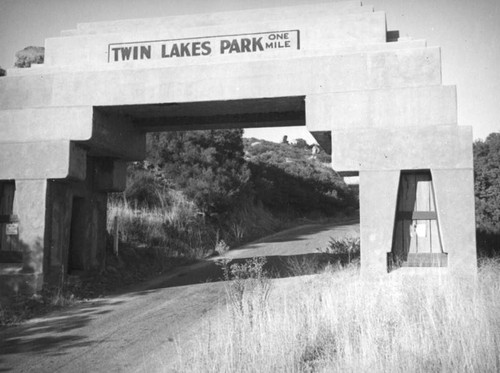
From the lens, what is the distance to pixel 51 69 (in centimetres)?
1039

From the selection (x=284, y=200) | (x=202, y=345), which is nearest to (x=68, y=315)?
(x=202, y=345)

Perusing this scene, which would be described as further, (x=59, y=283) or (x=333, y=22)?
(x=59, y=283)

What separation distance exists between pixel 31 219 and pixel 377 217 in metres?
7.10

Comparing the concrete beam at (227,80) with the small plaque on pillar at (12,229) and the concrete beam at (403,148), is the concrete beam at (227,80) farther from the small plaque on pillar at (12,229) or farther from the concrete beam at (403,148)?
the small plaque on pillar at (12,229)

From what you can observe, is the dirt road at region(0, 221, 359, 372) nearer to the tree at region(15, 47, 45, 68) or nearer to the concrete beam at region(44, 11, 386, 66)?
the concrete beam at region(44, 11, 386, 66)

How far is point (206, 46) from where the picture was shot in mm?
10016

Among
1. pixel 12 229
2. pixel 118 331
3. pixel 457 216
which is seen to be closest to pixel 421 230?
pixel 457 216

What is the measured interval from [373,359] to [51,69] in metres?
9.04

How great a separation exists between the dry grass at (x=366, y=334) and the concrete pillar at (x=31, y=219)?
455 centimetres

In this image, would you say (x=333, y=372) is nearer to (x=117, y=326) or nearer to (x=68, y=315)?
(x=117, y=326)

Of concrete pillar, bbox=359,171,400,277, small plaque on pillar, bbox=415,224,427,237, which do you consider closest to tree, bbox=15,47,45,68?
concrete pillar, bbox=359,171,400,277

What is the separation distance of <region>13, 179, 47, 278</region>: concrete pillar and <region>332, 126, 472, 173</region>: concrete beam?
6.18 metres

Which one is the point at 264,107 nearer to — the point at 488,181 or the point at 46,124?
the point at 46,124

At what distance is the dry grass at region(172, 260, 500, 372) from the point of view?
4.82 meters
